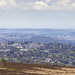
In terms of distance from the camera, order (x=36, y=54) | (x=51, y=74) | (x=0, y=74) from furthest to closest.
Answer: (x=36, y=54) < (x=51, y=74) < (x=0, y=74)

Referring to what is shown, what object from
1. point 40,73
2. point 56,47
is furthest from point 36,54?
point 40,73

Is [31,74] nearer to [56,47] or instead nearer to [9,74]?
[9,74]

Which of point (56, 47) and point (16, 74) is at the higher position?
point (16, 74)

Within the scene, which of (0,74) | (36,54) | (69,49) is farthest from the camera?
(69,49)

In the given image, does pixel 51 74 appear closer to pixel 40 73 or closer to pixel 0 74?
pixel 40 73

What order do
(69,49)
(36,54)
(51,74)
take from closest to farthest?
(51,74) < (36,54) < (69,49)

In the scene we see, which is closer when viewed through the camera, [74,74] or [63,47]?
[74,74]

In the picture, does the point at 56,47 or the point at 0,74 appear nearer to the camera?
the point at 0,74

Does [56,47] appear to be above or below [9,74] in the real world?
below

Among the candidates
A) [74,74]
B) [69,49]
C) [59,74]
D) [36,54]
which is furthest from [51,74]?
[69,49]
